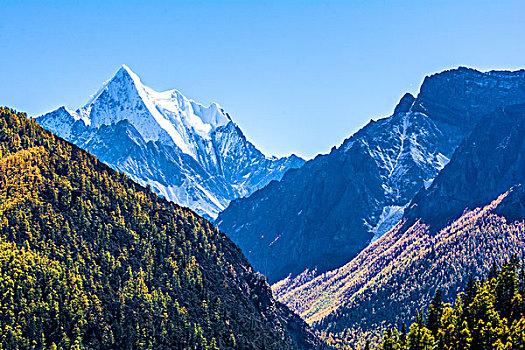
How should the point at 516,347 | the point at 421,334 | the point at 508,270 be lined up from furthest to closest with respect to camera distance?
the point at 508,270 → the point at 421,334 → the point at 516,347

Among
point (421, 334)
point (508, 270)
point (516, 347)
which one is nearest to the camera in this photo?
point (516, 347)

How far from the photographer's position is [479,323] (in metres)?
158

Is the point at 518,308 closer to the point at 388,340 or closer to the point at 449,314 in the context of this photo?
the point at 449,314

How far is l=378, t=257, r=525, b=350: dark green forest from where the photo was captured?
15138 centimetres

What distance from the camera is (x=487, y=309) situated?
168875 millimetres

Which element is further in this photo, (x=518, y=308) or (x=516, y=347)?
(x=518, y=308)

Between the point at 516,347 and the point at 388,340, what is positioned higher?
the point at 388,340

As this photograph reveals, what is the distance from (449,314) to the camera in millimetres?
171500

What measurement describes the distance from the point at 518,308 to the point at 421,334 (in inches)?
1169

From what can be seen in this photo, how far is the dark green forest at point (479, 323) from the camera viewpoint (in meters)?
151

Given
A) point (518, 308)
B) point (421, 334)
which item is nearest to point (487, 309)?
point (518, 308)

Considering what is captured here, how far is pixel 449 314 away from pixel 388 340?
1830 cm

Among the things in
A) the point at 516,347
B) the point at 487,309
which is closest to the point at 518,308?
the point at 487,309

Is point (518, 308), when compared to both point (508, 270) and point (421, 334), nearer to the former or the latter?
point (508, 270)
